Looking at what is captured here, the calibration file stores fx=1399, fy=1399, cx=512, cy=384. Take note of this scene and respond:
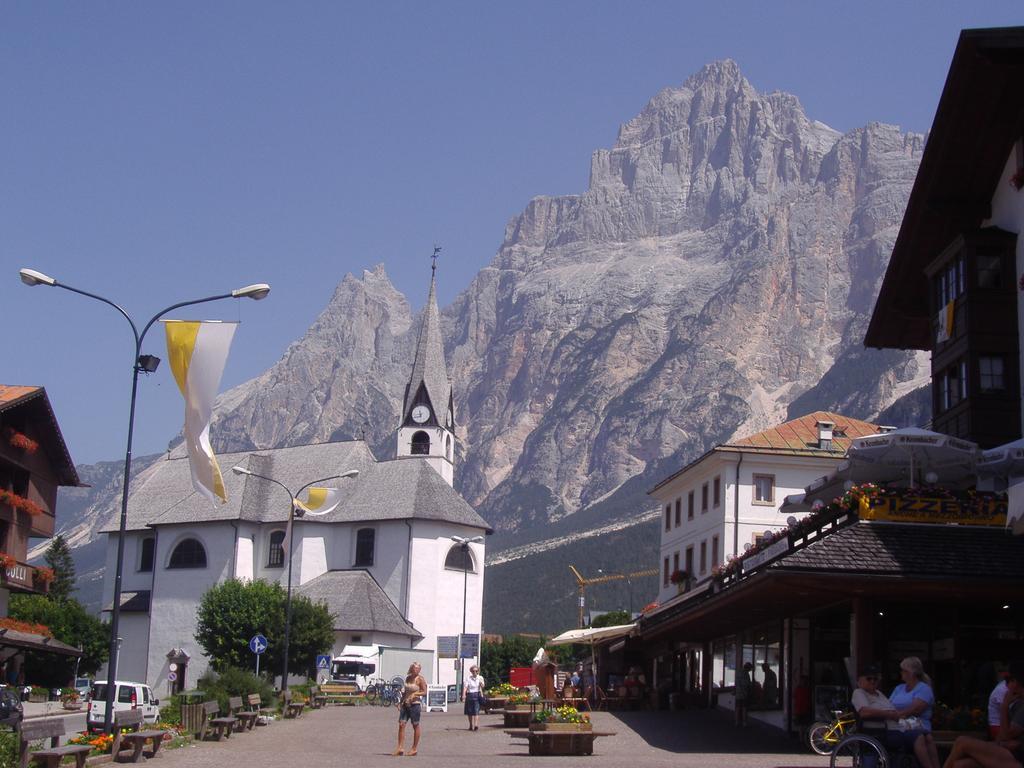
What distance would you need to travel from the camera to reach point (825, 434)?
60.2 m

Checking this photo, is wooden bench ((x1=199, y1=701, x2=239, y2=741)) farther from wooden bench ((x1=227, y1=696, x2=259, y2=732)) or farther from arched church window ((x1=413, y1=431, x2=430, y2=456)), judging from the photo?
arched church window ((x1=413, y1=431, x2=430, y2=456))

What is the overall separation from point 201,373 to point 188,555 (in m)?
62.6

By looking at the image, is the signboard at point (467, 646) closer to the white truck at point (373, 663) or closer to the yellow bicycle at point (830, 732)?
the white truck at point (373, 663)

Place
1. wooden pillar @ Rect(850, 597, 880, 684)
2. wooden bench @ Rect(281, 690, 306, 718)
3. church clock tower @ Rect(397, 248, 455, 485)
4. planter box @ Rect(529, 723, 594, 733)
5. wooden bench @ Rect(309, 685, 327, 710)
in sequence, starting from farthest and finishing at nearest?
1. church clock tower @ Rect(397, 248, 455, 485)
2. wooden bench @ Rect(309, 685, 327, 710)
3. wooden bench @ Rect(281, 690, 306, 718)
4. wooden pillar @ Rect(850, 597, 880, 684)
5. planter box @ Rect(529, 723, 594, 733)

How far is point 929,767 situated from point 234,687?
83.2 ft

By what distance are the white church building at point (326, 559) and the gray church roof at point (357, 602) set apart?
81 mm

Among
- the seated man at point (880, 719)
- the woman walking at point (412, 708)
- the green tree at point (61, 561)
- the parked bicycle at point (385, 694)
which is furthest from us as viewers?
A: the green tree at point (61, 561)

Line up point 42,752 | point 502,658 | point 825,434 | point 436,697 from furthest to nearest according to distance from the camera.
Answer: point 502,658 < point 825,434 < point 436,697 < point 42,752

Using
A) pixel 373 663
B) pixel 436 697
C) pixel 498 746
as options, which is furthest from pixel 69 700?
pixel 498 746

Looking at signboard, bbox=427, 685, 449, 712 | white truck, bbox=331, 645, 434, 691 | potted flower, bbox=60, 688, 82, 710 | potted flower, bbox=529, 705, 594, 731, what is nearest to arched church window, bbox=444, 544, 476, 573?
white truck, bbox=331, 645, 434, 691

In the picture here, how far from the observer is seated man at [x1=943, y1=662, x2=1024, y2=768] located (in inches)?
528

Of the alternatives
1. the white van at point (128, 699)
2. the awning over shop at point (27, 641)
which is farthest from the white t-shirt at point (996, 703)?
the awning over shop at point (27, 641)

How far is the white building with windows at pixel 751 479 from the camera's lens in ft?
189

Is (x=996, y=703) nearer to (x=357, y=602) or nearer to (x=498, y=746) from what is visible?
(x=498, y=746)
